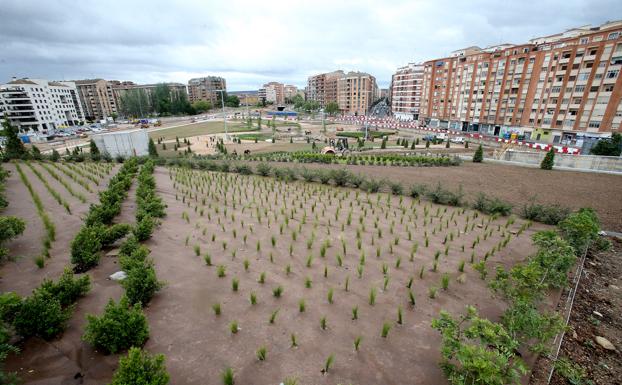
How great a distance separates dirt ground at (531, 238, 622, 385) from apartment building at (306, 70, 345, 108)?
12449 centimetres

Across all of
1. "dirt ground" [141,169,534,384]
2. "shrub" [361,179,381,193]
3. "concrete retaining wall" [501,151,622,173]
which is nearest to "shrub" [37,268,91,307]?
"dirt ground" [141,169,534,384]

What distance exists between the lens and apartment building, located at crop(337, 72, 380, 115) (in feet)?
371

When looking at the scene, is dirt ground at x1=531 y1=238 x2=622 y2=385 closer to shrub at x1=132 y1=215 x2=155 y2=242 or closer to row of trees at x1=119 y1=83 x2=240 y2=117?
shrub at x1=132 y1=215 x2=155 y2=242

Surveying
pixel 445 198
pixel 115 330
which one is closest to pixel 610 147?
pixel 445 198

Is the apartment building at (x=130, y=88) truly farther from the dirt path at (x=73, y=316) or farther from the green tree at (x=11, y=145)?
the dirt path at (x=73, y=316)

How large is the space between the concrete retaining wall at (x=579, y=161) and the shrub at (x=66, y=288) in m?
34.8

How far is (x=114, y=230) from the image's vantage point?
24.7ft

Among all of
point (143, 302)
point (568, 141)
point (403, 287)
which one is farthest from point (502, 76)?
point (143, 302)

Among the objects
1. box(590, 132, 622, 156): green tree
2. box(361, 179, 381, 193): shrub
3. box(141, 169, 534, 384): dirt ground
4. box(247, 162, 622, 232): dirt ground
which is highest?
box(141, 169, 534, 384): dirt ground

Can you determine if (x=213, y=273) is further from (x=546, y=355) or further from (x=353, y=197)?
(x=353, y=197)

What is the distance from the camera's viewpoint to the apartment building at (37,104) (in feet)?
242

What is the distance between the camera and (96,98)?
11212 cm

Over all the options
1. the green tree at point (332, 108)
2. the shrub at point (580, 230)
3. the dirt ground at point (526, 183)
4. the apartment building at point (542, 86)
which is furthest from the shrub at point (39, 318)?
the green tree at point (332, 108)

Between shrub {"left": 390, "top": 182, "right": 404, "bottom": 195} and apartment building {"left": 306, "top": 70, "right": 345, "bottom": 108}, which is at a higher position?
apartment building {"left": 306, "top": 70, "right": 345, "bottom": 108}
